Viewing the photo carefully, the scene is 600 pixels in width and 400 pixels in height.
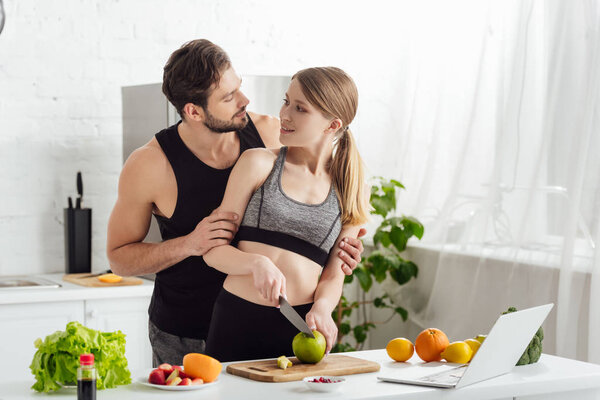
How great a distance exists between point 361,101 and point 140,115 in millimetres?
1263

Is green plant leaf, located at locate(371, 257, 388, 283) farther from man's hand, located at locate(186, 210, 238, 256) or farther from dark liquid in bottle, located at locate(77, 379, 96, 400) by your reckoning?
dark liquid in bottle, located at locate(77, 379, 96, 400)

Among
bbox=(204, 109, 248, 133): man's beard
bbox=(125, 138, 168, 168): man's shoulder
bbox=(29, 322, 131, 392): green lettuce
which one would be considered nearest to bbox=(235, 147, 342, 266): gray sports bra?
bbox=(204, 109, 248, 133): man's beard

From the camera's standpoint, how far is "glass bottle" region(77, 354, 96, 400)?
4.81ft

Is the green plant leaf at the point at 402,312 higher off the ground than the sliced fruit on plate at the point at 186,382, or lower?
lower

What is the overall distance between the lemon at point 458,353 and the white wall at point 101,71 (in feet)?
6.11

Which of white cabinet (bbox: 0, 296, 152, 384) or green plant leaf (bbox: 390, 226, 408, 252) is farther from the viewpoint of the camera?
green plant leaf (bbox: 390, 226, 408, 252)

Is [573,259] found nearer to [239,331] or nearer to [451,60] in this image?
[451,60]

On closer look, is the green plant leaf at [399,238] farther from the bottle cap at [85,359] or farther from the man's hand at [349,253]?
the bottle cap at [85,359]

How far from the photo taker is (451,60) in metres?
3.69

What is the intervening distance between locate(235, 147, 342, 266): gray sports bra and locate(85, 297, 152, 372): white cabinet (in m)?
1.42

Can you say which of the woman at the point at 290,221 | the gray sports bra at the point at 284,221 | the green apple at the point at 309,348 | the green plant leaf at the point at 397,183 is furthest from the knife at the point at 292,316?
the green plant leaf at the point at 397,183

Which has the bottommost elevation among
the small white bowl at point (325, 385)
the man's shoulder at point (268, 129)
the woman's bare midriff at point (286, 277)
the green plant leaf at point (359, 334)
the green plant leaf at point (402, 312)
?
the green plant leaf at point (359, 334)

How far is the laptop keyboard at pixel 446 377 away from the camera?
1.73 m

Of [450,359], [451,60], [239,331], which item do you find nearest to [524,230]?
[451,60]
